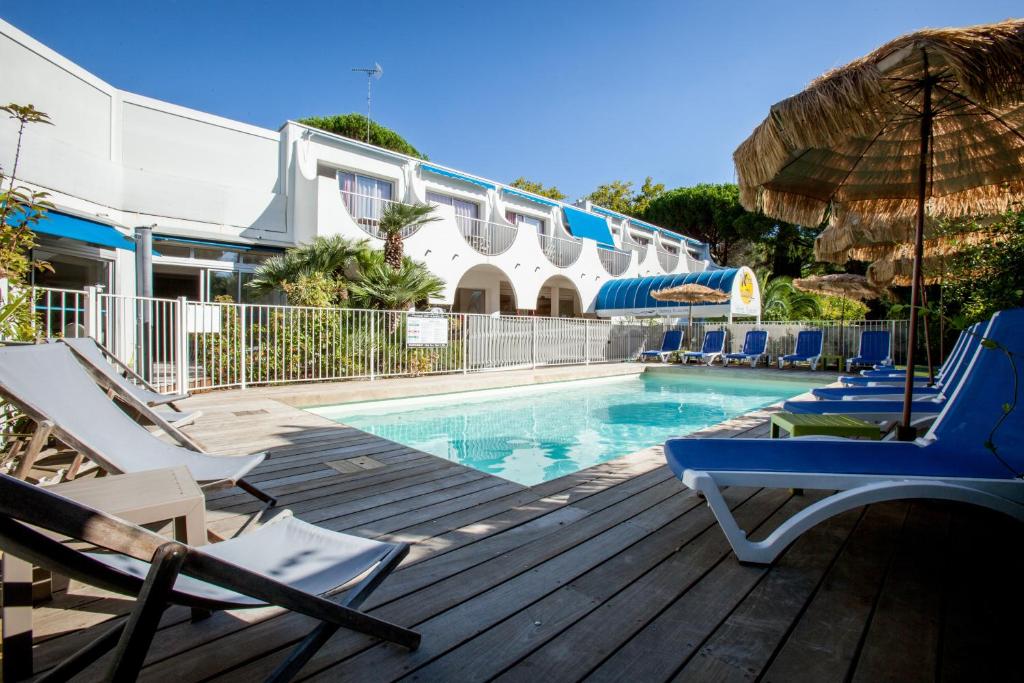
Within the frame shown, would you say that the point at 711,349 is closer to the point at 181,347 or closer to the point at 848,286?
the point at 848,286

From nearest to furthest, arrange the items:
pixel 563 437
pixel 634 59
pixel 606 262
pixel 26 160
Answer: pixel 563 437 → pixel 26 160 → pixel 634 59 → pixel 606 262

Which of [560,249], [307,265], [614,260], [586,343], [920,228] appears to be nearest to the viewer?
[920,228]


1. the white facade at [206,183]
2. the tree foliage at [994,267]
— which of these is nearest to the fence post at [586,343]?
the white facade at [206,183]

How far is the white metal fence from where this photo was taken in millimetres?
7293

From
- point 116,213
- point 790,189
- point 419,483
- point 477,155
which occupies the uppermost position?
point 477,155

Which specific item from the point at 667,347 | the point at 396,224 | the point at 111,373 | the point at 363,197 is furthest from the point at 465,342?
the point at 667,347

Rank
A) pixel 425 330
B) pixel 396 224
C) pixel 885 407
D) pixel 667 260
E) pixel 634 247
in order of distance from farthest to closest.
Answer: pixel 667 260, pixel 634 247, pixel 396 224, pixel 425 330, pixel 885 407

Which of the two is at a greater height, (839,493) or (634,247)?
(634,247)

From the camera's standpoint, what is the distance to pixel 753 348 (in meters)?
15.6

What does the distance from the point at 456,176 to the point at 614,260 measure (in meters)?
8.47

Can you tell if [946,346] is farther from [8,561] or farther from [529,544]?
[8,561]

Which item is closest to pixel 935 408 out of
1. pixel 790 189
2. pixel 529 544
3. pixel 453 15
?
pixel 790 189

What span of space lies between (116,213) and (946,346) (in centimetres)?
2283

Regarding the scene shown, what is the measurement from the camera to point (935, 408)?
4.39 m
